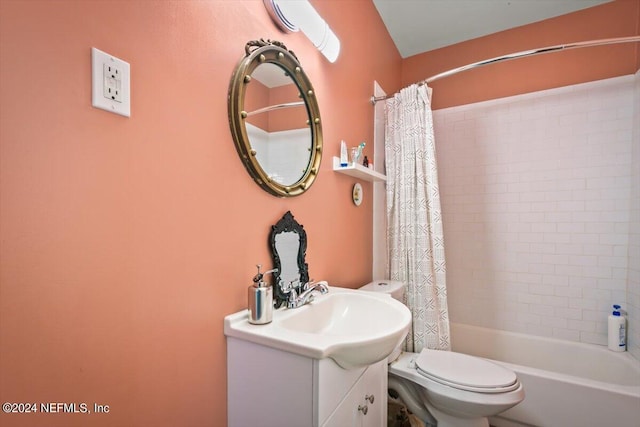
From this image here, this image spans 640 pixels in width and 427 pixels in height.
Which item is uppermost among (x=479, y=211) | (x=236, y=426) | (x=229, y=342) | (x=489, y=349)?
(x=479, y=211)

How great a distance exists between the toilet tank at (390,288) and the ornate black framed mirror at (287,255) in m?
0.60

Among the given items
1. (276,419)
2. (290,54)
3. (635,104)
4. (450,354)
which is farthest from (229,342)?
(635,104)

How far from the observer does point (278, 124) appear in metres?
1.18

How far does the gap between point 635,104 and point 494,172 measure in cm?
87

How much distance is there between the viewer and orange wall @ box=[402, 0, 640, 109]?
1.94m

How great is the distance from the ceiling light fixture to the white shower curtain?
0.90 m

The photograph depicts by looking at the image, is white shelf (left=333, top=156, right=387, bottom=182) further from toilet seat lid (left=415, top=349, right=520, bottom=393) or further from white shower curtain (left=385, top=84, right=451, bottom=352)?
toilet seat lid (left=415, top=349, right=520, bottom=393)

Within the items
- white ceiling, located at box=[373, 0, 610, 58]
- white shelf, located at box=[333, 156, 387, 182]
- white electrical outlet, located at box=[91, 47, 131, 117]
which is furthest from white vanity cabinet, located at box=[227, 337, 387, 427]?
white ceiling, located at box=[373, 0, 610, 58]

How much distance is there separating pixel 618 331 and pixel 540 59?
1.94m

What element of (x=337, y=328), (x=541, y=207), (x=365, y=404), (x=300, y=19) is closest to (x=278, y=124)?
(x=300, y=19)

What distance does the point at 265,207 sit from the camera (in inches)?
43.0

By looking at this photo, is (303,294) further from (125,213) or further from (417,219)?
(417,219)

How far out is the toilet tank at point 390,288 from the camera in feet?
5.51

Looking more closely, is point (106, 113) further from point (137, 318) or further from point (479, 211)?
point (479, 211)
